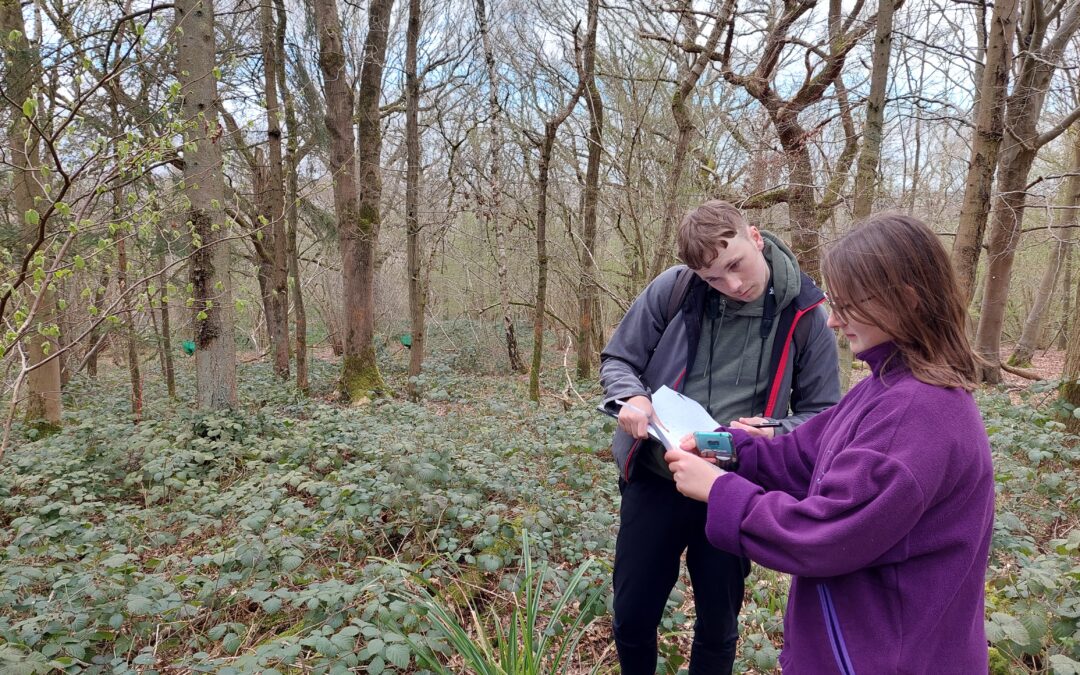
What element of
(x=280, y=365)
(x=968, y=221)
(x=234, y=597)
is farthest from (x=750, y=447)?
(x=280, y=365)

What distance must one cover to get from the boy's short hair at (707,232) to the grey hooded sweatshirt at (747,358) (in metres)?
0.17

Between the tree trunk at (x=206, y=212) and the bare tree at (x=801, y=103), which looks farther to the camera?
the bare tree at (x=801, y=103)

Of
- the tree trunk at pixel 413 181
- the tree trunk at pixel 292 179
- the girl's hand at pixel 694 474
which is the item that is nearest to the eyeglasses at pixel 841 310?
the girl's hand at pixel 694 474

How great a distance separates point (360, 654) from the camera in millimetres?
1871

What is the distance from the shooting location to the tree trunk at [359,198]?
24.3ft

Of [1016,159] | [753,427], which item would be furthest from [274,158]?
[1016,159]

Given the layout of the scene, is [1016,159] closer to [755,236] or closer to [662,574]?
[755,236]

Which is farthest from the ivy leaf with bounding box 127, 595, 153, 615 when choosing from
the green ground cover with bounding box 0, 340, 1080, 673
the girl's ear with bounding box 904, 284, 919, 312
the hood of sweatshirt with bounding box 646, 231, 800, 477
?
the girl's ear with bounding box 904, 284, 919, 312

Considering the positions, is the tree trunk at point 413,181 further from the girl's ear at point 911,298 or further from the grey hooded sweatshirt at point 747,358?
the girl's ear at point 911,298

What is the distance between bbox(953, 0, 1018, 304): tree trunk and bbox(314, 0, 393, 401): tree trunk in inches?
269

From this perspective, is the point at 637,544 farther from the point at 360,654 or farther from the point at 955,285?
the point at 955,285

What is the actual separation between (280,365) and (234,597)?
322 inches

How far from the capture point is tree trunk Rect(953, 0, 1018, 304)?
5703 mm

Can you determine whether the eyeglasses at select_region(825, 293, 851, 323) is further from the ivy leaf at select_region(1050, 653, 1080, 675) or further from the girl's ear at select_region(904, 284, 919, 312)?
the ivy leaf at select_region(1050, 653, 1080, 675)
